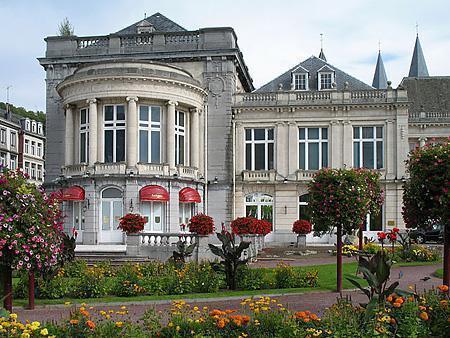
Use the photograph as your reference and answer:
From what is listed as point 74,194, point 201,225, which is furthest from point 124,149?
point 201,225

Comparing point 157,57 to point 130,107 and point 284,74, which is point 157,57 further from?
point 284,74

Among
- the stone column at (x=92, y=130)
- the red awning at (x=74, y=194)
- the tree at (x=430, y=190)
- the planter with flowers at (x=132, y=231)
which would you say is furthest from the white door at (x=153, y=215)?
the tree at (x=430, y=190)

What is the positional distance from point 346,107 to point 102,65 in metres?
16.6

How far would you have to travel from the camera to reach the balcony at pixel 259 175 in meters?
41.1

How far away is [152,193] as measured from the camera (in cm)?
3472

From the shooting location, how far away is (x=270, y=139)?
137 feet

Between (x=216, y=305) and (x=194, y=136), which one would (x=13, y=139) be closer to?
(x=194, y=136)

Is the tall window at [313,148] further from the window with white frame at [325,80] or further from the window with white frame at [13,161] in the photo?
the window with white frame at [13,161]

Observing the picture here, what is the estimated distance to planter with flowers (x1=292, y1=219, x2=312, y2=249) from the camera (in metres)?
36.0

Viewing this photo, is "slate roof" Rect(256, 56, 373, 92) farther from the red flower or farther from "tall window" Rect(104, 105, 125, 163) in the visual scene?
"tall window" Rect(104, 105, 125, 163)

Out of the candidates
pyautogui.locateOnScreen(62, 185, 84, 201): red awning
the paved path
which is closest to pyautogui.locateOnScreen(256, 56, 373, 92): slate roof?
pyautogui.locateOnScreen(62, 185, 84, 201): red awning

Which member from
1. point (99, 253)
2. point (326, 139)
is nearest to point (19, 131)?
point (326, 139)

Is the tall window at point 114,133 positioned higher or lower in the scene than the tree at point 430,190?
higher

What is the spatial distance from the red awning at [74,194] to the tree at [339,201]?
790 inches
